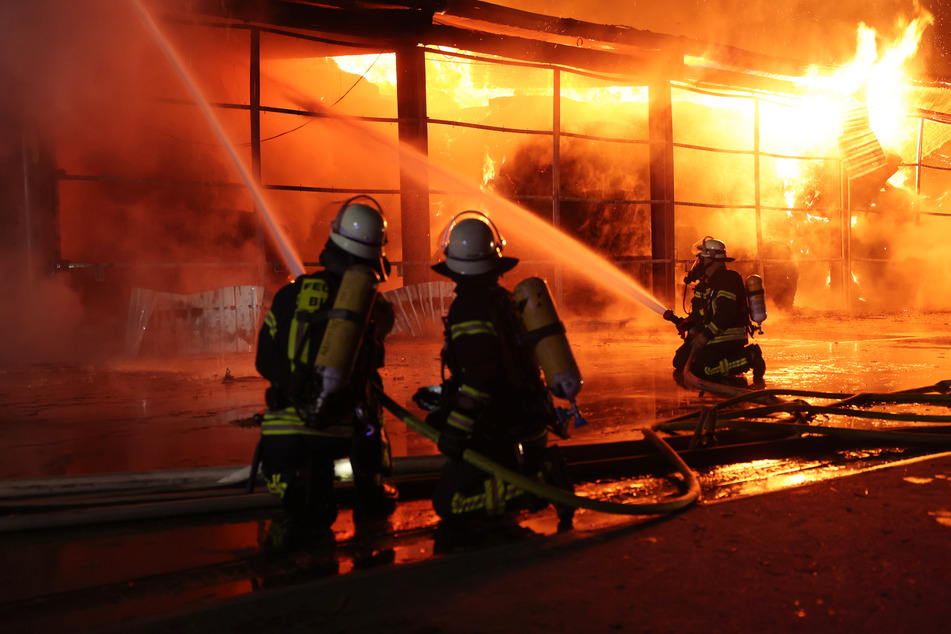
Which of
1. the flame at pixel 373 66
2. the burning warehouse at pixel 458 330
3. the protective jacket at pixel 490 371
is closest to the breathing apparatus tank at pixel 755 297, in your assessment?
the burning warehouse at pixel 458 330

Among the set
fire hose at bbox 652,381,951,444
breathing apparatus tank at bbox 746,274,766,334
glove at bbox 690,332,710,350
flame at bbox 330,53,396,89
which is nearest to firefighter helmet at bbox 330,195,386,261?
→ fire hose at bbox 652,381,951,444

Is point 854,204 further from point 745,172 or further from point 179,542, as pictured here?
point 179,542

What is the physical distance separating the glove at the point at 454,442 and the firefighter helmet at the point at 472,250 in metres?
0.66

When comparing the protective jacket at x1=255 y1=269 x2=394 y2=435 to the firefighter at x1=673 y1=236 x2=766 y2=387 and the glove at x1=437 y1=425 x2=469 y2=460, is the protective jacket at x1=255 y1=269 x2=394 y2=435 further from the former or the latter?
the firefighter at x1=673 y1=236 x2=766 y2=387

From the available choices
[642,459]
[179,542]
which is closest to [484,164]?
[642,459]

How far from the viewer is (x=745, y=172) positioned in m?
18.2

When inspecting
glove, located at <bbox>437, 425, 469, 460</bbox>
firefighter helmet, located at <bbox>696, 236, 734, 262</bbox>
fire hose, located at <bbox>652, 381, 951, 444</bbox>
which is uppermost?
firefighter helmet, located at <bbox>696, 236, 734, 262</bbox>

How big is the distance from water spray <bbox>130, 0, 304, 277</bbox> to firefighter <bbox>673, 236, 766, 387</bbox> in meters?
5.33

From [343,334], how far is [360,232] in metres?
0.55

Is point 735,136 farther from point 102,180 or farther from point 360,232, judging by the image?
point 360,232

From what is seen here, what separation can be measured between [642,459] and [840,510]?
111 centimetres

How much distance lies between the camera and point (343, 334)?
2.81 meters

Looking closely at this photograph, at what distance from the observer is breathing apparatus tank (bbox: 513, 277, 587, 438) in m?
2.97

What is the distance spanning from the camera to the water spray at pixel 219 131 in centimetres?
968
